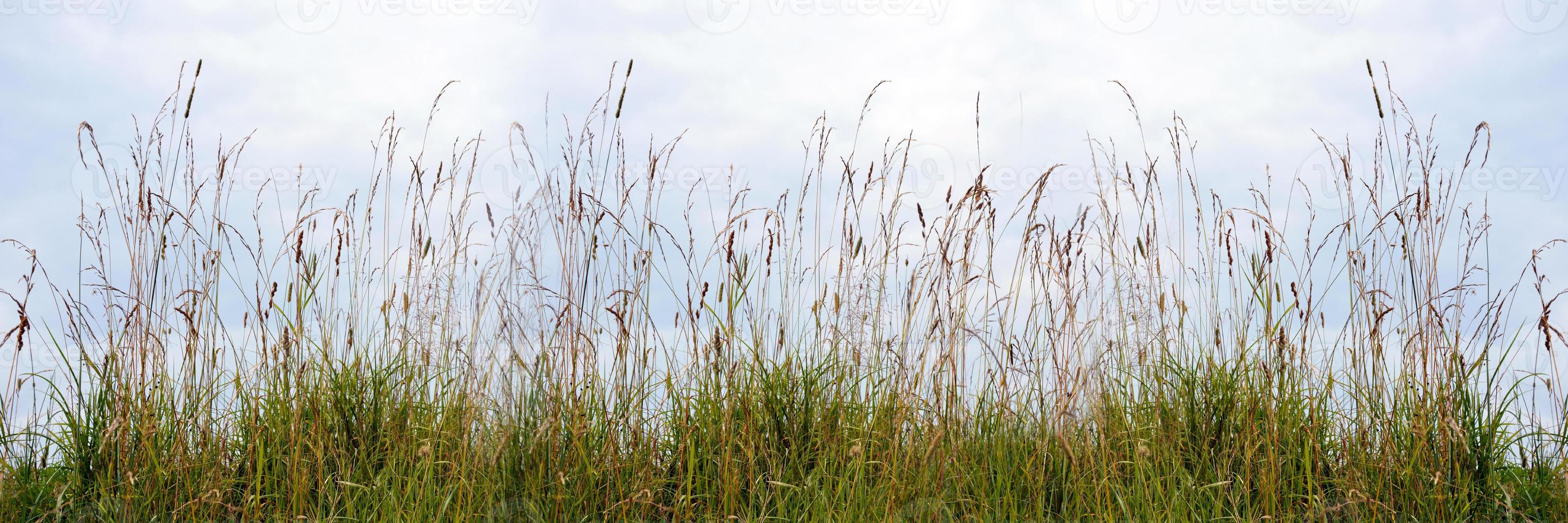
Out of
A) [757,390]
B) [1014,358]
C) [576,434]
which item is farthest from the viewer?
[1014,358]

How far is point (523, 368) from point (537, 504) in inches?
14.6

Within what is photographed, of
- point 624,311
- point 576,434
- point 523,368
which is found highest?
point 624,311

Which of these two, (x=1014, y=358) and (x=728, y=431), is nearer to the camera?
(x=728, y=431)

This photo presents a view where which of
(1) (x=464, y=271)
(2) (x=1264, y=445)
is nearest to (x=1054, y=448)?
(2) (x=1264, y=445)

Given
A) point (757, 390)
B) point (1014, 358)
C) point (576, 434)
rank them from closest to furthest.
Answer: point (576, 434), point (757, 390), point (1014, 358)

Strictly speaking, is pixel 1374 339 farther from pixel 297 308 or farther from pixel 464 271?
pixel 297 308

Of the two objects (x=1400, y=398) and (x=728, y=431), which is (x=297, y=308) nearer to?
(x=728, y=431)

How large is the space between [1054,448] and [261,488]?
246cm

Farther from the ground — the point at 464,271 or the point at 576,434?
the point at 464,271

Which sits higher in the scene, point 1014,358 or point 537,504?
point 1014,358

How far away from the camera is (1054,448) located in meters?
2.87

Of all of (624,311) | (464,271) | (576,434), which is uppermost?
(464,271)

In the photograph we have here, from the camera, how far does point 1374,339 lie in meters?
2.89

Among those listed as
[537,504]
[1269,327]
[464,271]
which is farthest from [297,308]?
[1269,327]
